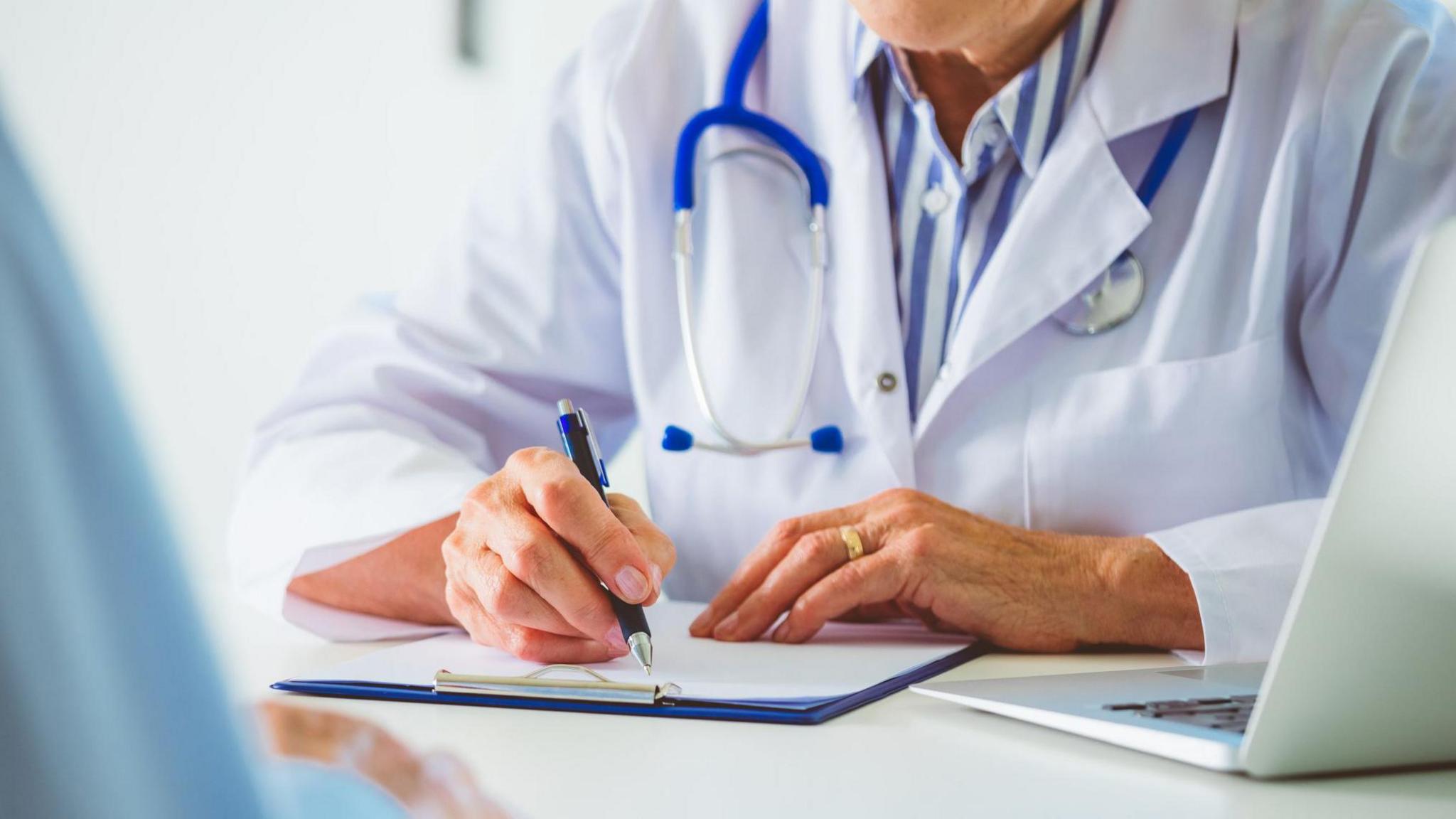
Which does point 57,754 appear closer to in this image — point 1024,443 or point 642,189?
point 1024,443

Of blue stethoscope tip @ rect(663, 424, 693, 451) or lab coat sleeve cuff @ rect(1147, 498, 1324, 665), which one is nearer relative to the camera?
lab coat sleeve cuff @ rect(1147, 498, 1324, 665)

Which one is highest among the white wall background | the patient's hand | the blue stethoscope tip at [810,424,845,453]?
the white wall background

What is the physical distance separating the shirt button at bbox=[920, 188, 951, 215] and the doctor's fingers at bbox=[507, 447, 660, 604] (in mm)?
472

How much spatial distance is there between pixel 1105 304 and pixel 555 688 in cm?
58

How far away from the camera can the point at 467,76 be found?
220cm

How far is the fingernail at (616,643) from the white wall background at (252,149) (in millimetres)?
1126

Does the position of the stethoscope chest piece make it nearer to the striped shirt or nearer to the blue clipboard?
the striped shirt

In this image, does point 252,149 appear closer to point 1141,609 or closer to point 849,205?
point 849,205

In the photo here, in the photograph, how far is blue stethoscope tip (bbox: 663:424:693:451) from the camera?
1.05 m

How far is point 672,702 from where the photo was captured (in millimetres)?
593

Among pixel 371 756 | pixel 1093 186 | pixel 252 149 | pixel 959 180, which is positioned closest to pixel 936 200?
pixel 959 180

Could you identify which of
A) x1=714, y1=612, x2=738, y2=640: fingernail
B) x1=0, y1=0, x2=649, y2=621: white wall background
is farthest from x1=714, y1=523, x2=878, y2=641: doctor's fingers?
x1=0, y1=0, x2=649, y2=621: white wall background

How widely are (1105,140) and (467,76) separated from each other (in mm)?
1469

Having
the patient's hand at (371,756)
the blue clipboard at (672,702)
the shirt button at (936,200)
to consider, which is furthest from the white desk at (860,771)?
the shirt button at (936,200)
